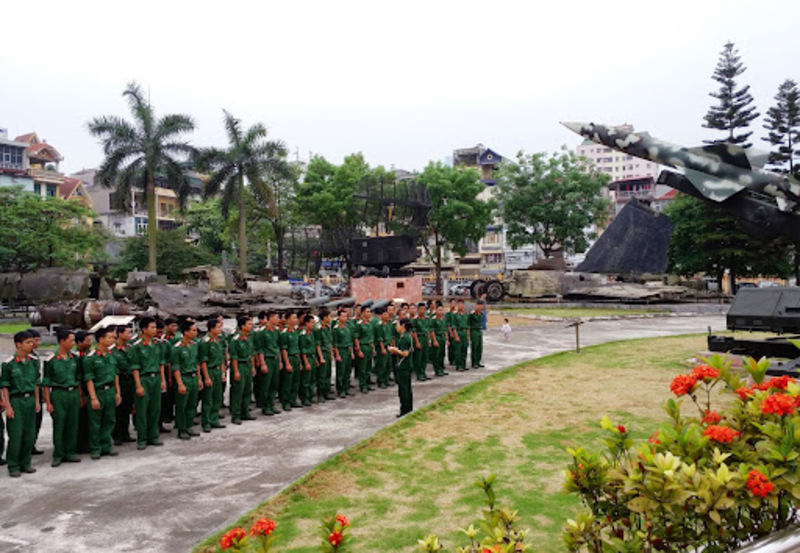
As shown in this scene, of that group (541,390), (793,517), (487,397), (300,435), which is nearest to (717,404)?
(541,390)

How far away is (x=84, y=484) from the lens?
20.5 ft

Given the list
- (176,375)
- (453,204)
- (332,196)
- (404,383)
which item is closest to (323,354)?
(404,383)

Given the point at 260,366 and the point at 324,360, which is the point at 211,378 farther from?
the point at 324,360

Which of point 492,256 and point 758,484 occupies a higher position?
point 492,256

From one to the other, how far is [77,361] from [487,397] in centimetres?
577

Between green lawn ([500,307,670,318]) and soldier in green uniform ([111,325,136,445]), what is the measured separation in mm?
19336

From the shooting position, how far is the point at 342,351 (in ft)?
34.8

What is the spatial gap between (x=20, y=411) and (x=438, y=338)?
7.52 meters

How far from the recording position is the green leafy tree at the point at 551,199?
36031 millimetres

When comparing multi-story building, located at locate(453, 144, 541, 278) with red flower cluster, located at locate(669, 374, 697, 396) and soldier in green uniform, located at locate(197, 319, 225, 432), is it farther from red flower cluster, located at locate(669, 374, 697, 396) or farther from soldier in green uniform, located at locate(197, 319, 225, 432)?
red flower cluster, located at locate(669, 374, 697, 396)

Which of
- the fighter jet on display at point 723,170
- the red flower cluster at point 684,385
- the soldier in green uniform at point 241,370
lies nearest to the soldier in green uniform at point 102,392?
the soldier in green uniform at point 241,370

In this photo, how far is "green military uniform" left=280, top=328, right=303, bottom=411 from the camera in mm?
9523

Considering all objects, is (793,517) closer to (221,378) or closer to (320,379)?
(221,378)

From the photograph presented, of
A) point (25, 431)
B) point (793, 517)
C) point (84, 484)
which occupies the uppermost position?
point (793, 517)
